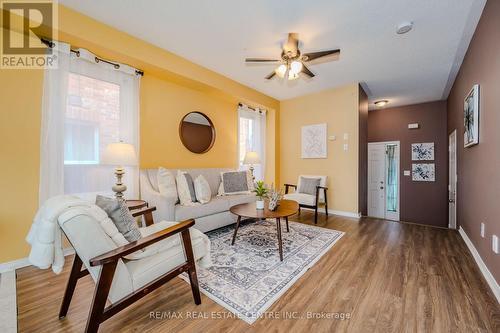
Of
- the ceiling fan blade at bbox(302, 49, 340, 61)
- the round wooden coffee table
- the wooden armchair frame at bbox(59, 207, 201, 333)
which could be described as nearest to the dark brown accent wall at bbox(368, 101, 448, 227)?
the round wooden coffee table

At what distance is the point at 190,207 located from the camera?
283cm

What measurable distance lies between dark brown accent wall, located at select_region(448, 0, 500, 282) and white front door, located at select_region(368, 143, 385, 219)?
2752 mm

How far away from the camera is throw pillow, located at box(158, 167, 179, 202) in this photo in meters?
2.96

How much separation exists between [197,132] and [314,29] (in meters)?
2.49

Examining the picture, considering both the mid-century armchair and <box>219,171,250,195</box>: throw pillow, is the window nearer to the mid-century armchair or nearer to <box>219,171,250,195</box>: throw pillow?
<box>219,171,250,195</box>: throw pillow

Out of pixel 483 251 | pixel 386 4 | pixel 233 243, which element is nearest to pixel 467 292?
pixel 483 251

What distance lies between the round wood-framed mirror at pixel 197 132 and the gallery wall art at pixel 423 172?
492 centimetres

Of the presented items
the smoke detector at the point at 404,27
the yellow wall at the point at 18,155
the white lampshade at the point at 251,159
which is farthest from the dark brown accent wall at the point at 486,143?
the yellow wall at the point at 18,155

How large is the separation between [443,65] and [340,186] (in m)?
2.52

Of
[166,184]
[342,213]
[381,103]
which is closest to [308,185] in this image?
[342,213]

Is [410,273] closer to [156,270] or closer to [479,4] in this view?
[156,270]

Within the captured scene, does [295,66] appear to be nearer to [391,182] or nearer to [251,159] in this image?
[251,159]

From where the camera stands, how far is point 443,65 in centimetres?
328

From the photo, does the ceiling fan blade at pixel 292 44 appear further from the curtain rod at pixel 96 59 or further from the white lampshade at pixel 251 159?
the white lampshade at pixel 251 159
